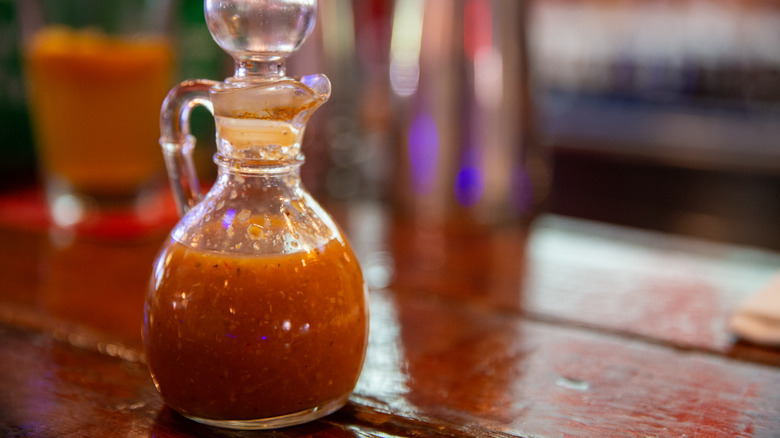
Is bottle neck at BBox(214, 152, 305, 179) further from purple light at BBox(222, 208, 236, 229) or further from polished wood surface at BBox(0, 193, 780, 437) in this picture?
polished wood surface at BBox(0, 193, 780, 437)

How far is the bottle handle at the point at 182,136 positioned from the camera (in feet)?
1.60

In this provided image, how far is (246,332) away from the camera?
1.41 ft

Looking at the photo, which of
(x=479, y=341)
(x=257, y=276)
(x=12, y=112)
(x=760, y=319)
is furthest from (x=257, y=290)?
(x=12, y=112)

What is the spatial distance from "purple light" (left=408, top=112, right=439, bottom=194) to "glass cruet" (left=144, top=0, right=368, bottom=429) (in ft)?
1.84

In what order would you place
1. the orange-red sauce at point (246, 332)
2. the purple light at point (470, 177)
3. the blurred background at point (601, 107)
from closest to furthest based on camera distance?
the orange-red sauce at point (246, 332) < the purple light at point (470, 177) < the blurred background at point (601, 107)

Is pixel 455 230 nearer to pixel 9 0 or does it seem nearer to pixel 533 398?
pixel 533 398

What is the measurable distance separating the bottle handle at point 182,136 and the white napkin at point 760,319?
40 centimetres

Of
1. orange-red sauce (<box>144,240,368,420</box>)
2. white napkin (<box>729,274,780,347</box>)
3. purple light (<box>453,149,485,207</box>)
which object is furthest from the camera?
purple light (<box>453,149,485,207</box>)

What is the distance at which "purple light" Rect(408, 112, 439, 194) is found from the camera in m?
1.03

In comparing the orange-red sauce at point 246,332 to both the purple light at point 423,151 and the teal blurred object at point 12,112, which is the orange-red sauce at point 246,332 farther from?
the teal blurred object at point 12,112

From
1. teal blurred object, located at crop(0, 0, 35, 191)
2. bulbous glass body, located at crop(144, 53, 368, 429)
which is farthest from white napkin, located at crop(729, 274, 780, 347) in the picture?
teal blurred object, located at crop(0, 0, 35, 191)

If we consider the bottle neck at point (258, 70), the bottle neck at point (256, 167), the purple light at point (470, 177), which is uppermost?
the bottle neck at point (258, 70)

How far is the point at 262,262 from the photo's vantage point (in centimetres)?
44

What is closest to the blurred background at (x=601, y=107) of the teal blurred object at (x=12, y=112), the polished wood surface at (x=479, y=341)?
the teal blurred object at (x=12, y=112)
